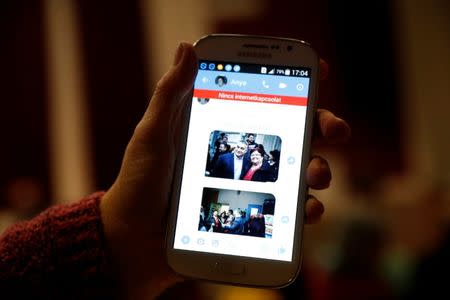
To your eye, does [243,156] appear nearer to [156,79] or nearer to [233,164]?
[233,164]

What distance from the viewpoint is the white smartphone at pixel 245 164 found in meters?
0.85

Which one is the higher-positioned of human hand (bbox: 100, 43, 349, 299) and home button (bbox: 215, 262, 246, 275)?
human hand (bbox: 100, 43, 349, 299)

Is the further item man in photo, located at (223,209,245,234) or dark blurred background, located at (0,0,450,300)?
dark blurred background, located at (0,0,450,300)

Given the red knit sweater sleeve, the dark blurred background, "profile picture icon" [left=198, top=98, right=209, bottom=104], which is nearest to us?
the red knit sweater sleeve

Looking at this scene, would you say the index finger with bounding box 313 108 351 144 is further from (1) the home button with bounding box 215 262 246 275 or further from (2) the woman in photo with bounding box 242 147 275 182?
(1) the home button with bounding box 215 262 246 275

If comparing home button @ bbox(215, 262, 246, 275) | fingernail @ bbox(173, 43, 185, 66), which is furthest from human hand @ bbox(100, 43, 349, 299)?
home button @ bbox(215, 262, 246, 275)

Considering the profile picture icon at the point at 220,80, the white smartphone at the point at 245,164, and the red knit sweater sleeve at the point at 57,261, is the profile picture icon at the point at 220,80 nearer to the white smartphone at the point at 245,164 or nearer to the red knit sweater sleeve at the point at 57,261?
the white smartphone at the point at 245,164

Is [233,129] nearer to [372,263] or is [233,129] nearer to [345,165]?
[372,263]

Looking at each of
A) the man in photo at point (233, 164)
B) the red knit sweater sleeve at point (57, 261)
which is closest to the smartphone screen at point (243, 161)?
the man in photo at point (233, 164)

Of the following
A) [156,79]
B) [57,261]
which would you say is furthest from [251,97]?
[156,79]

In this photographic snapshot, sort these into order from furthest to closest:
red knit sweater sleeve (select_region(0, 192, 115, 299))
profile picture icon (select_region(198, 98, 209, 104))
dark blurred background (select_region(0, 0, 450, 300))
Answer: dark blurred background (select_region(0, 0, 450, 300)), profile picture icon (select_region(198, 98, 209, 104)), red knit sweater sleeve (select_region(0, 192, 115, 299))

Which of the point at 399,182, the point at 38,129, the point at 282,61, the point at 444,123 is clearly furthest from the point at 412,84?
the point at 282,61

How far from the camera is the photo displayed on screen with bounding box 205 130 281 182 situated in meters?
0.88

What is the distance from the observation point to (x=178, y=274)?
2.80 feet
